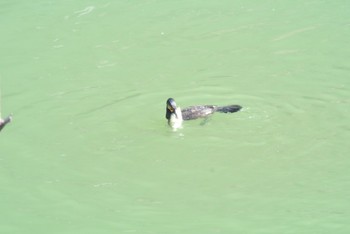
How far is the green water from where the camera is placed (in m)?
7.66

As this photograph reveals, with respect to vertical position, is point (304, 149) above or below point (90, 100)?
below

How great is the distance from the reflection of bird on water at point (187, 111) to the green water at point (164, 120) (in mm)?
139

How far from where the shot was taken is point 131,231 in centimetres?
722

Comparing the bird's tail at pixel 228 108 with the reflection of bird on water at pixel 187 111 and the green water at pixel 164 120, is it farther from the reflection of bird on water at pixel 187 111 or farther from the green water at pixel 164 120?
the green water at pixel 164 120

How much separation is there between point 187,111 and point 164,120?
1.27ft

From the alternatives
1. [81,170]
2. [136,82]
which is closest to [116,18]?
[136,82]

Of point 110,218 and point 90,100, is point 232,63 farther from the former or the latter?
point 110,218

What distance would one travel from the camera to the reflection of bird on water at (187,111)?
9.77m

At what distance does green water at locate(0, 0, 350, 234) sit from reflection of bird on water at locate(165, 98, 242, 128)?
14 cm

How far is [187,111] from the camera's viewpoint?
396 inches

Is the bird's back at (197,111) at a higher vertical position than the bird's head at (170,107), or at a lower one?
lower

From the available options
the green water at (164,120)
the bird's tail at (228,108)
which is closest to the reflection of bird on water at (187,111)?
the bird's tail at (228,108)

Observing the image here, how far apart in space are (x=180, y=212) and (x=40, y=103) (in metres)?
4.35

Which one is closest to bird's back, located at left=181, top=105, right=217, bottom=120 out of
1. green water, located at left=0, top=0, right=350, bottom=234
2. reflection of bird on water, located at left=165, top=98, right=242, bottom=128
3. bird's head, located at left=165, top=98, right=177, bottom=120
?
reflection of bird on water, located at left=165, top=98, right=242, bottom=128
